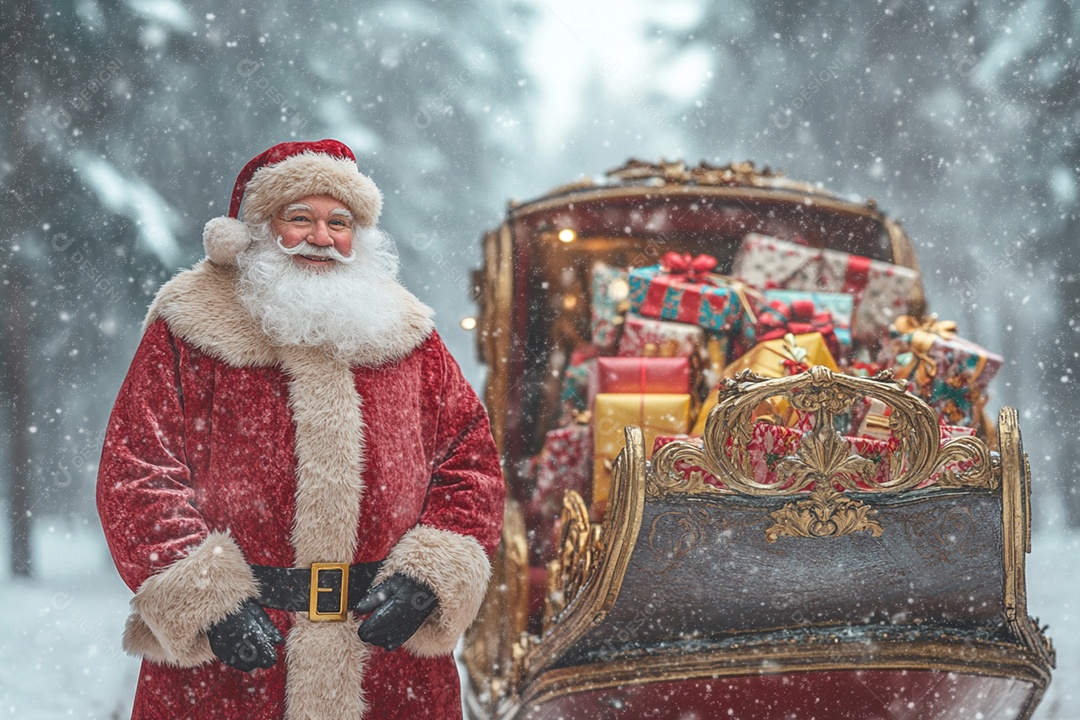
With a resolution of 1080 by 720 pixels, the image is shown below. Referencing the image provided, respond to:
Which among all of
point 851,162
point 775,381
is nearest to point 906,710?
point 775,381

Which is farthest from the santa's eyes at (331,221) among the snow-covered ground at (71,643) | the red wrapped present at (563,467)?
the snow-covered ground at (71,643)

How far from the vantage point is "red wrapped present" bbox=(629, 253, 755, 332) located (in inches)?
111

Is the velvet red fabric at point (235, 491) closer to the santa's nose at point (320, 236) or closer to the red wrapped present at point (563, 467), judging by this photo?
the santa's nose at point (320, 236)

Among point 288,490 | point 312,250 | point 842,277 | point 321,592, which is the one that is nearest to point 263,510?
point 288,490

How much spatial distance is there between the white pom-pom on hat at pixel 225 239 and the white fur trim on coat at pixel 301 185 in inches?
1.2

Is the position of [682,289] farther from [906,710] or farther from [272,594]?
[272,594]

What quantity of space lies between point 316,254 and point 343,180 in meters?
0.14

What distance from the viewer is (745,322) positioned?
2828mm

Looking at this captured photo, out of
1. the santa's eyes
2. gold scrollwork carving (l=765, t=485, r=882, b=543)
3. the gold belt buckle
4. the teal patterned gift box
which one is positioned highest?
the teal patterned gift box

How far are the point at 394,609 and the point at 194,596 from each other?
292mm

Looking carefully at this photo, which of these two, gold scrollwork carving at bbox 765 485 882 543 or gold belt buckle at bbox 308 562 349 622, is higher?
gold scrollwork carving at bbox 765 485 882 543

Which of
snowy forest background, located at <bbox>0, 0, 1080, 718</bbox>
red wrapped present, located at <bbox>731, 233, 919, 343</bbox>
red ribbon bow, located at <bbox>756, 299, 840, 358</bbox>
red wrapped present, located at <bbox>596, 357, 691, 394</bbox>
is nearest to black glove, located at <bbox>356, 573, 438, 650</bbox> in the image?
red wrapped present, located at <bbox>596, 357, 691, 394</bbox>

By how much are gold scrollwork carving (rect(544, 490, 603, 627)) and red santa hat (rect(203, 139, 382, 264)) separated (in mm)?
833

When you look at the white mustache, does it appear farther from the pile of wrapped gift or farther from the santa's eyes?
the pile of wrapped gift
